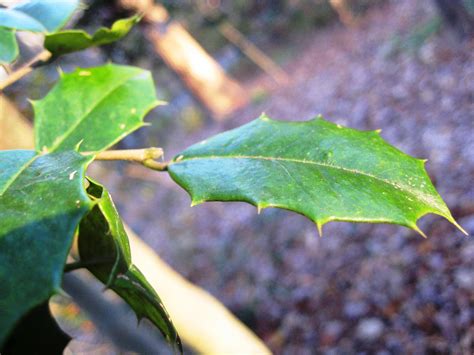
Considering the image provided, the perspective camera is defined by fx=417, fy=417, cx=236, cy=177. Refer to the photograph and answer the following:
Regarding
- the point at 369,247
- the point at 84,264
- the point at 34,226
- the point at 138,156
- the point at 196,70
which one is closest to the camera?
the point at 34,226

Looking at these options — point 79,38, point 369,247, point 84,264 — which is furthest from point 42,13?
point 369,247

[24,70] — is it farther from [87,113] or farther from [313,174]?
[313,174]

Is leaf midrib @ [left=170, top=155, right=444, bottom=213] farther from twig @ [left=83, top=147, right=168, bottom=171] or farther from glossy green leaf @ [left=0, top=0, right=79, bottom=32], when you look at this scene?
glossy green leaf @ [left=0, top=0, right=79, bottom=32]

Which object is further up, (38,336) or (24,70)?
(24,70)

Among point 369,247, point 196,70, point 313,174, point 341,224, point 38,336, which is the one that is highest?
point 313,174

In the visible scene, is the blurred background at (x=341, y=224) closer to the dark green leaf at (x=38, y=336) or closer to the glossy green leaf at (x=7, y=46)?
the glossy green leaf at (x=7, y=46)

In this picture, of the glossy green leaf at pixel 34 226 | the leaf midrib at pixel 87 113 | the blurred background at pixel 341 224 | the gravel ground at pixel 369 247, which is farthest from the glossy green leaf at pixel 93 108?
the gravel ground at pixel 369 247

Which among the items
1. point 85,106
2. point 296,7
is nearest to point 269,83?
point 296,7
